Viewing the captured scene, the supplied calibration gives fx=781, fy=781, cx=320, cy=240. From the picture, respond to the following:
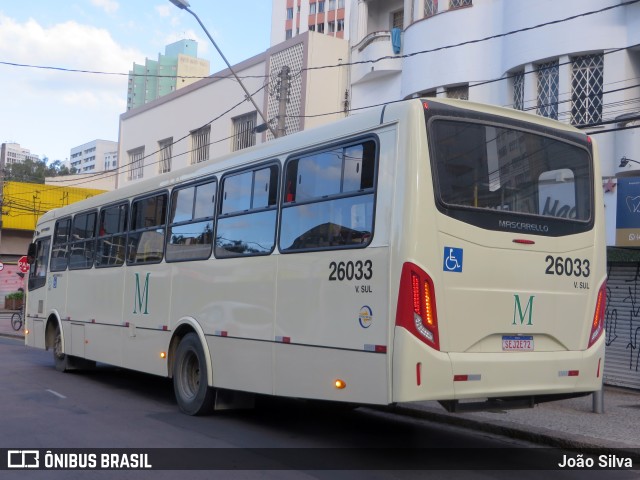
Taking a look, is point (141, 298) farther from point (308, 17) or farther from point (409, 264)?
point (308, 17)

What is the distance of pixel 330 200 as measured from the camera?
7.86 metres

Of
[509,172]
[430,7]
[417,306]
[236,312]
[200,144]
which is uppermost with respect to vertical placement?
[430,7]

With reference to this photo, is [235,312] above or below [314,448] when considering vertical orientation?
above

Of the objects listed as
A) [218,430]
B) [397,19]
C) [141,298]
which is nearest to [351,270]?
[218,430]

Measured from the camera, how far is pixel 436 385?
6.79 m

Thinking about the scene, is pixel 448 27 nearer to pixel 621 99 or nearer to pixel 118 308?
pixel 621 99

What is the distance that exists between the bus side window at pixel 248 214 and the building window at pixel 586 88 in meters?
8.23

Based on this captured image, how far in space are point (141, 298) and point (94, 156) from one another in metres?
168

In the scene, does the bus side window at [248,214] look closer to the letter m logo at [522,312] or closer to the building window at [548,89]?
the letter m logo at [522,312]

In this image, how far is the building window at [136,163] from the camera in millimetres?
33125

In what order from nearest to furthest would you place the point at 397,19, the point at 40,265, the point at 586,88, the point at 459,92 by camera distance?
the point at 586,88 < the point at 40,265 < the point at 459,92 < the point at 397,19

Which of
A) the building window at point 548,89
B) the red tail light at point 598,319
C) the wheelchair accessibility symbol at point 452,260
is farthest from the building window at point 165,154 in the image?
the wheelchair accessibility symbol at point 452,260

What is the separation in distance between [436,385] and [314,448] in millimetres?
2238

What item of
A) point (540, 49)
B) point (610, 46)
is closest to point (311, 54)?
point (540, 49)
